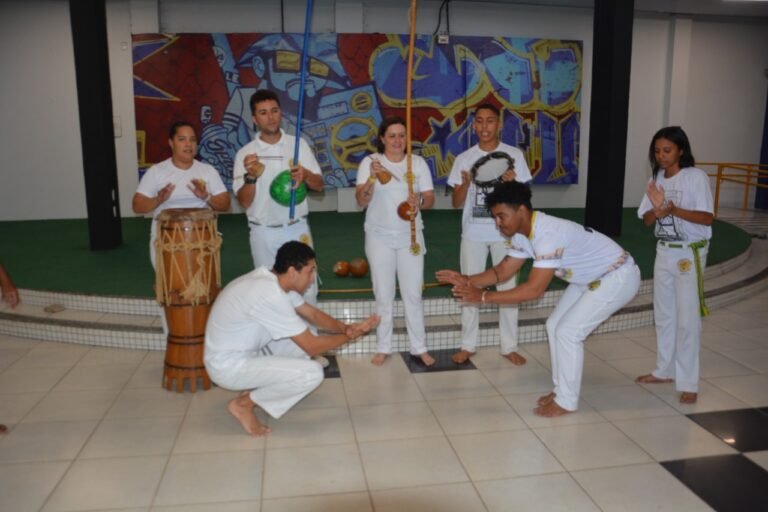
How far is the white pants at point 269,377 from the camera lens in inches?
127

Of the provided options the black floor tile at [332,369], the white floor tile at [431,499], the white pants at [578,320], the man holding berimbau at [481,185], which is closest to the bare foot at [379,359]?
the black floor tile at [332,369]

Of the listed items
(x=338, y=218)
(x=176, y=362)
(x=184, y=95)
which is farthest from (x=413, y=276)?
(x=184, y=95)

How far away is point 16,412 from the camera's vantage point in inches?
140

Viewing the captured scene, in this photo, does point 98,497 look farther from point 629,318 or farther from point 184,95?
point 184,95

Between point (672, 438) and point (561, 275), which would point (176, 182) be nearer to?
point (561, 275)

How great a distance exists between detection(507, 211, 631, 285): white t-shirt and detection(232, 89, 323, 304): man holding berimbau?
129 cm

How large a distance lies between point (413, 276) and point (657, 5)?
743 cm

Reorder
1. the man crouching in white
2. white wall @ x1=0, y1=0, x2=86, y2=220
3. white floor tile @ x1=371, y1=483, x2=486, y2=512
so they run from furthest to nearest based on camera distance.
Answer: white wall @ x1=0, y1=0, x2=86, y2=220, the man crouching in white, white floor tile @ x1=371, y1=483, x2=486, y2=512

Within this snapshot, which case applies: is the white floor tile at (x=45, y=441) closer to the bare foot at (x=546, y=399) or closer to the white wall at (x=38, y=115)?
the bare foot at (x=546, y=399)

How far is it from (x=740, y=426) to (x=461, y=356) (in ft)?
5.37

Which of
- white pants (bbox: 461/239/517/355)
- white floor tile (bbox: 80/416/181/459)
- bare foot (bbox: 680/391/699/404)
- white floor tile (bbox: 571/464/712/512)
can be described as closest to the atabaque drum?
white floor tile (bbox: 80/416/181/459)

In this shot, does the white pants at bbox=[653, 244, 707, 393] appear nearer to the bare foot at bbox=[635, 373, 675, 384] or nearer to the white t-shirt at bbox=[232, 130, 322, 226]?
the bare foot at bbox=[635, 373, 675, 384]

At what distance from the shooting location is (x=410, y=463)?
297 cm

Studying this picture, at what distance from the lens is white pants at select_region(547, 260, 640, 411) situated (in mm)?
3344
